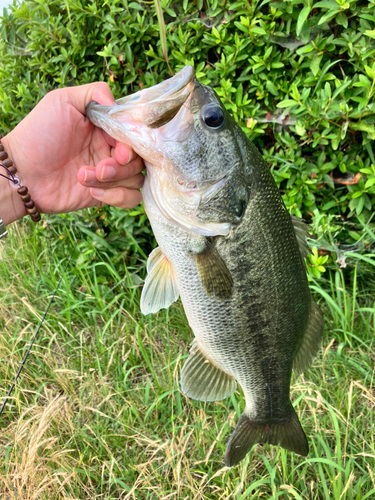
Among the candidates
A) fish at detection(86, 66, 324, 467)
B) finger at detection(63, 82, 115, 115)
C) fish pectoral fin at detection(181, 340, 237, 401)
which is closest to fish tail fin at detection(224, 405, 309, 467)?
fish at detection(86, 66, 324, 467)

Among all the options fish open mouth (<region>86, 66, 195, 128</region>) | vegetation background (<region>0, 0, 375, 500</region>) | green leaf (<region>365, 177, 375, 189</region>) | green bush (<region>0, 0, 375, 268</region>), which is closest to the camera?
fish open mouth (<region>86, 66, 195, 128</region>)

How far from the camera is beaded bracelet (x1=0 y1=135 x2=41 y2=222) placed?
156 cm

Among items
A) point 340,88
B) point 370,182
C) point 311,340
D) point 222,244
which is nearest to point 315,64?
point 340,88

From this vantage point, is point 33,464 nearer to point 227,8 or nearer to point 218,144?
point 218,144

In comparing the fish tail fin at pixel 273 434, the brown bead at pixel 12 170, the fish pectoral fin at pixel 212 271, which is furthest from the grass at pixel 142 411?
the brown bead at pixel 12 170

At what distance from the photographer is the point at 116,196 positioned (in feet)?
4.98

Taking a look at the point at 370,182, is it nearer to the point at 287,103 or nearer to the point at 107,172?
the point at 287,103

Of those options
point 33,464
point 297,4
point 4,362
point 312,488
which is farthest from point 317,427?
point 297,4

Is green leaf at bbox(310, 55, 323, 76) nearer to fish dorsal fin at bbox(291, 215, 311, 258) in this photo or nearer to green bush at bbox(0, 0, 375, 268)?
green bush at bbox(0, 0, 375, 268)

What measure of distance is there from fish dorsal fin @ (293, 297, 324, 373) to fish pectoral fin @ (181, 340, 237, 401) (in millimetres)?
294

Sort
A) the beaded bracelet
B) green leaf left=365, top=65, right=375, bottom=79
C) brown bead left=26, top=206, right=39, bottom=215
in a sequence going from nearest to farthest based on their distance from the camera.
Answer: the beaded bracelet, brown bead left=26, top=206, right=39, bottom=215, green leaf left=365, top=65, right=375, bottom=79

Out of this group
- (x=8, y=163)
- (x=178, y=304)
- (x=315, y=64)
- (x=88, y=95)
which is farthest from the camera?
(x=178, y=304)

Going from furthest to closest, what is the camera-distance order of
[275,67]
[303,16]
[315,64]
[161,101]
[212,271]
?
[275,67] → [315,64] → [303,16] → [212,271] → [161,101]

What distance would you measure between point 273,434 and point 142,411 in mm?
956
